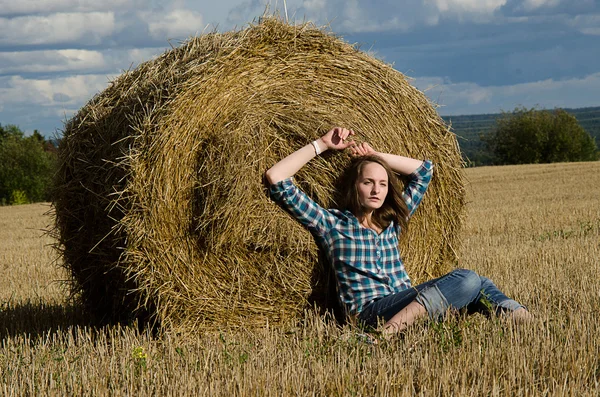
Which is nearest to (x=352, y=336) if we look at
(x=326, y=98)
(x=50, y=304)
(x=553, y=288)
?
(x=326, y=98)

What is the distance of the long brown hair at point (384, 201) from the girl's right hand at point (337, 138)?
16cm

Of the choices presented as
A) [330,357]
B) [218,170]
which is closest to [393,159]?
[218,170]

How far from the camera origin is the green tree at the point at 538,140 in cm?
5772

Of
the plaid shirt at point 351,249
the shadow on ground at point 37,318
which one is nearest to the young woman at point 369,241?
the plaid shirt at point 351,249

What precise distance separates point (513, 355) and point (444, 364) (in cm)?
40

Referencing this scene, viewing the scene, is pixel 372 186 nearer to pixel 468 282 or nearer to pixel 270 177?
pixel 270 177

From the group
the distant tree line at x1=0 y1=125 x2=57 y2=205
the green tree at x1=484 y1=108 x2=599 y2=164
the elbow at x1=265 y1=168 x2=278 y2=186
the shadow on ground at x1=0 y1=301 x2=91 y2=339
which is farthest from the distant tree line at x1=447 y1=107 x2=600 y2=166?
the elbow at x1=265 y1=168 x2=278 y2=186

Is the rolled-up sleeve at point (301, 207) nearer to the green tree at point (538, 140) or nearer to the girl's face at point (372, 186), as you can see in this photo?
the girl's face at point (372, 186)

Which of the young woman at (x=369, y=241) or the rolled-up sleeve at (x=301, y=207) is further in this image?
the rolled-up sleeve at (x=301, y=207)

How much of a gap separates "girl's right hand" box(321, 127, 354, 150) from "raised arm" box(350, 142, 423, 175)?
0.09m

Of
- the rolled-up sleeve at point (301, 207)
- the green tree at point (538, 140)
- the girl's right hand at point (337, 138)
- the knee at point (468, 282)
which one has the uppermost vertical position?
the green tree at point (538, 140)

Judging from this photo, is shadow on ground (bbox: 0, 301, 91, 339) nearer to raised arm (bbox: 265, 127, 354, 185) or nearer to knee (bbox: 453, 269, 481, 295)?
raised arm (bbox: 265, 127, 354, 185)

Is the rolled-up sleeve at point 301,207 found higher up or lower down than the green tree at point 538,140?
lower down

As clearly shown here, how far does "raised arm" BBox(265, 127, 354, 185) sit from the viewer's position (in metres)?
5.29
